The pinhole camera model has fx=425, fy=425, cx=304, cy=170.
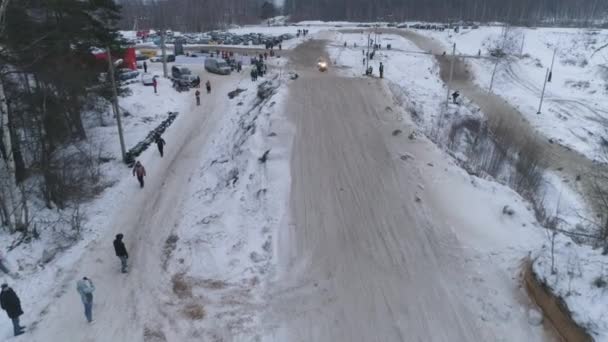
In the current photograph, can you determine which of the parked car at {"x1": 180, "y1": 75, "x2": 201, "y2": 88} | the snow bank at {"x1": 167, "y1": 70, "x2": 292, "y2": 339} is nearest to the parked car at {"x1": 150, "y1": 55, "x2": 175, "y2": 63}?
the parked car at {"x1": 180, "y1": 75, "x2": 201, "y2": 88}

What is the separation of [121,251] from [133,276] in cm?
91

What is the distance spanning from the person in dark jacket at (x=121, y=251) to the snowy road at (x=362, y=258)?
5152 mm

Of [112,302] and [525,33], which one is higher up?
[525,33]

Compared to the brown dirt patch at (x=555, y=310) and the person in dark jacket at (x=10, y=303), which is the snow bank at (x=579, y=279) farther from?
the person in dark jacket at (x=10, y=303)

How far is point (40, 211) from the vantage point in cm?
1873

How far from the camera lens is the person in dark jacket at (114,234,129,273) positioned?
13.8 m

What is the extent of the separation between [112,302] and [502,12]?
442ft

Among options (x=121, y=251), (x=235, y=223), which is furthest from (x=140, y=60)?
(x=121, y=251)

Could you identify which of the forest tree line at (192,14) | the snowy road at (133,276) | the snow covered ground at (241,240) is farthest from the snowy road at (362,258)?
the forest tree line at (192,14)

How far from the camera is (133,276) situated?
45.8 feet

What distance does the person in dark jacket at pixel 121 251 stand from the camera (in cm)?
1383

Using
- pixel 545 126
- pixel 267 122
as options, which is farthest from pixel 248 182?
pixel 545 126

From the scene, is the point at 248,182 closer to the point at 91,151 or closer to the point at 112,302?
the point at 112,302

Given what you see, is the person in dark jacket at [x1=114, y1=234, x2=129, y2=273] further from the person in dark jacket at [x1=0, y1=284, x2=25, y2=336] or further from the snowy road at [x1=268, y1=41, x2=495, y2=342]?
the snowy road at [x1=268, y1=41, x2=495, y2=342]
